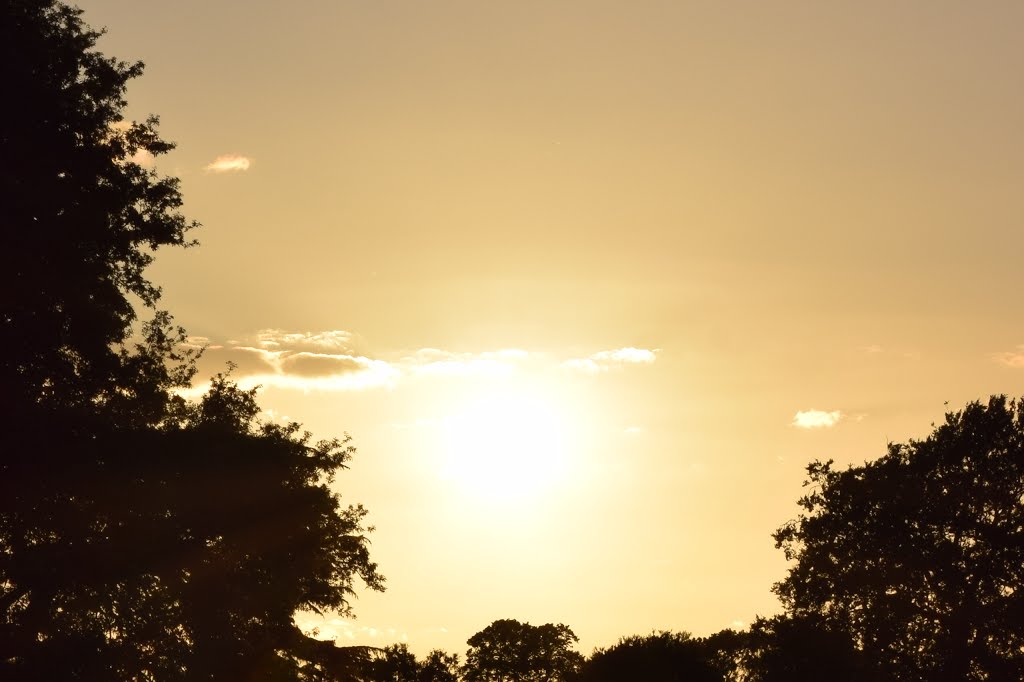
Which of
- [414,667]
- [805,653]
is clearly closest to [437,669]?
[414,667]

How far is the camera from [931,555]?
49.9 metres

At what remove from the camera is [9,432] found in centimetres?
3111

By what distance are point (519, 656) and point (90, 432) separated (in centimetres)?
8205

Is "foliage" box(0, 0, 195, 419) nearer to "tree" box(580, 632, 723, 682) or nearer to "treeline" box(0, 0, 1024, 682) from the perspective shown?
"treeline" box(0, 0, 1024, 682)

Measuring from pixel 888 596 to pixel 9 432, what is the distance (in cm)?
3911

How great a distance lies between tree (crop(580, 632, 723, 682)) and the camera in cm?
7444

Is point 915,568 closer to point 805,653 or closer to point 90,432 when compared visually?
point 805,653

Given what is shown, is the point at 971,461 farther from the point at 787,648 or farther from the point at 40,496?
the point at 40,496

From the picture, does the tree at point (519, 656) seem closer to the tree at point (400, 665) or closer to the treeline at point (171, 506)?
the tree at point (400, 665)

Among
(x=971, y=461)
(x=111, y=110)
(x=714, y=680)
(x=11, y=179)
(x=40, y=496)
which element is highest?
(x=111, y=110)

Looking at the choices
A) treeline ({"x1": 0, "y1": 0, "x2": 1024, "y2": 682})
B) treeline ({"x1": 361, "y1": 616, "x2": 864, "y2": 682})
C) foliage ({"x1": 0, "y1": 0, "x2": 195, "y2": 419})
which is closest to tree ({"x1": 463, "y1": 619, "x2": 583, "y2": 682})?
treeline ({"x1": 361, "y1": 616, "x2": 864, "y2": 682})

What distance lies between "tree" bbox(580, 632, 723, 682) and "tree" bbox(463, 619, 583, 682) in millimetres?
29912

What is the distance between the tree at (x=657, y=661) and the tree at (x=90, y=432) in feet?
126

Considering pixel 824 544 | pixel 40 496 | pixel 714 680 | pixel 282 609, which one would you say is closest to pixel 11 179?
pixel 40 496
